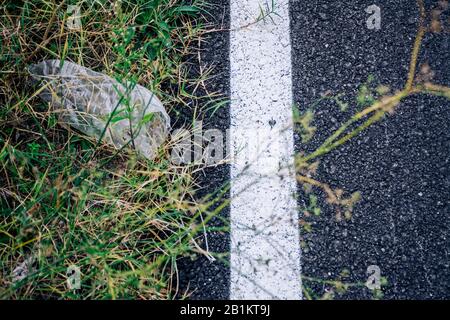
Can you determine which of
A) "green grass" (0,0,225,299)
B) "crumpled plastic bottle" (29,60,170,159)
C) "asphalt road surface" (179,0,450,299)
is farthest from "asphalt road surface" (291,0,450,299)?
"crumpled plastic bottle" (29,60,170,159)

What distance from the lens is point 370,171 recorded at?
190cm

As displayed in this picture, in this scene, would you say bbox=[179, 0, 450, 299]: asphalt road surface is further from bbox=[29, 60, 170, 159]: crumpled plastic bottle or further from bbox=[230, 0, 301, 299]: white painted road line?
bbox=[29, 60, 170, 159]: crumpled plastic bottle

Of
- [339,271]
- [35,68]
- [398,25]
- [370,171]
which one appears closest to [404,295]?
[339,271]

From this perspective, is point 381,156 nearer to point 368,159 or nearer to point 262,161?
point 368,159

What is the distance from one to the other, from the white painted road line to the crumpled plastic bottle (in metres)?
0.32

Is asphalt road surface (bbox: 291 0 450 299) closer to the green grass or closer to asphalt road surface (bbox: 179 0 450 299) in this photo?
asphalt road surface (bbox: 179 0 450 299)

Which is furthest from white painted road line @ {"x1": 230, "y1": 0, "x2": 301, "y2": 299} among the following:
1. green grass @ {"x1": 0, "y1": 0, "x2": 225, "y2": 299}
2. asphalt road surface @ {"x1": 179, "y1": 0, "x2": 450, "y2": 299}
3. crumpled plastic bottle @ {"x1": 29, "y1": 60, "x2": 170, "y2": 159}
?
crumpled plastic bottle @ {"x1": 29, "y1": 60, "x2": 170, "y2": 159}

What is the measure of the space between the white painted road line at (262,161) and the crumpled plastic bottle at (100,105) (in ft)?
1.07

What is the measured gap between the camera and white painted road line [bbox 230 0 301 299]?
1.77 m

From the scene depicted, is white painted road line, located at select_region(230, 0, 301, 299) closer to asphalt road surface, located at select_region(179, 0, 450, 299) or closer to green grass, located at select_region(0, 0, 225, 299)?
asphalt road surface, located at select_region(179, 0, 450, 299)

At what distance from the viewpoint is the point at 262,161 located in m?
1.92

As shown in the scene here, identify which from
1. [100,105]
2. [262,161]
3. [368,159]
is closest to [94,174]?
[100,105]

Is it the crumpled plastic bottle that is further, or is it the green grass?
the crumpled plastic bottle

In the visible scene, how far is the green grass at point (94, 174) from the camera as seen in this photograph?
170 cm
